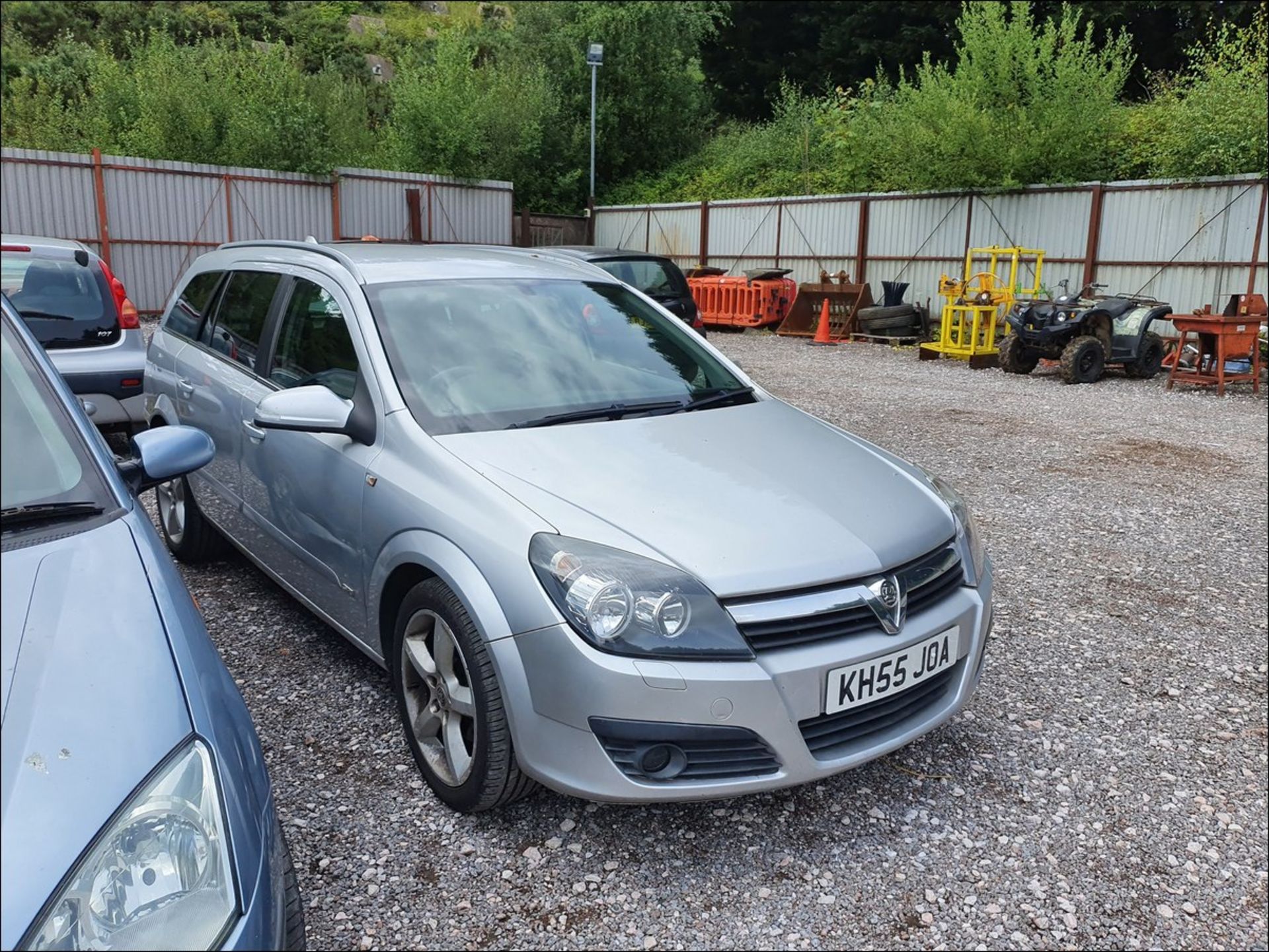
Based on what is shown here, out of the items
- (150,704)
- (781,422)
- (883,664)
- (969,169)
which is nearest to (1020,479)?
(781,422)

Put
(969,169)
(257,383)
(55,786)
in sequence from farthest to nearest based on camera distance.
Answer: (969,169) → (257,383) → (55,786)

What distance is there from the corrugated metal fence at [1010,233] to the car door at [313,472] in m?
15.2

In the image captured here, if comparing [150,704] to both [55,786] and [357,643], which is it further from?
[357,643]

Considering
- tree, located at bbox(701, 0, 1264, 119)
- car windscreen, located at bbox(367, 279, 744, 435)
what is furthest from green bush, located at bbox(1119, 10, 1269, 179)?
car windscreen, located at bbox(367, 279, 744, 435)

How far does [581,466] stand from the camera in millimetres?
2621

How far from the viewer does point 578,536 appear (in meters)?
2.29

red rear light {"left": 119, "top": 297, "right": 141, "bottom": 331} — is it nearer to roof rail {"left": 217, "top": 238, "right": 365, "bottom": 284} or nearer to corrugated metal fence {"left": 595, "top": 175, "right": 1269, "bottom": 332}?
roof rail {"left": 217, "top": 238, "right": 365, "bottom": 284}

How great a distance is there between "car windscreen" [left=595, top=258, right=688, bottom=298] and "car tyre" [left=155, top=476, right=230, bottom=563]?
24.1 ft

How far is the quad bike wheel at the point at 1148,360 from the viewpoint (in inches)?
485

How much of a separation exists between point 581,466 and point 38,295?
5.20 metres

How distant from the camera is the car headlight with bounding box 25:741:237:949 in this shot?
1246 mm

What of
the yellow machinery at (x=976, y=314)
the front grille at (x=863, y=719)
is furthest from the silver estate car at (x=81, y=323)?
the yellow machinery at (x=976, y=314)

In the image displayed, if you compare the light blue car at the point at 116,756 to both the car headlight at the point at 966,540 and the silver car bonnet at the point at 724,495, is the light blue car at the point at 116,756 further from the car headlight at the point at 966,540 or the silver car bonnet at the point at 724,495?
the car headlight at the point at 966,540

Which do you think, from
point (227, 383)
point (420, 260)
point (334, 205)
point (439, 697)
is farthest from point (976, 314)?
point (334, 205)
